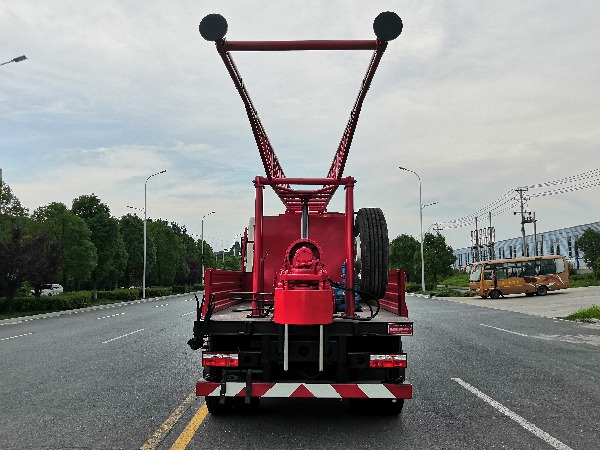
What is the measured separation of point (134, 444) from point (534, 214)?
89.1 metres

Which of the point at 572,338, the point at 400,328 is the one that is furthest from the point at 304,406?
the point at 572,338

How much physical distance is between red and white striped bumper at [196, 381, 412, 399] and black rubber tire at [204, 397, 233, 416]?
28.2 inches

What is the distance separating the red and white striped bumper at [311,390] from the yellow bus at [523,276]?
3829 centimetres

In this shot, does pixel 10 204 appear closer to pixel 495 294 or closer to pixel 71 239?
pixel 71 239

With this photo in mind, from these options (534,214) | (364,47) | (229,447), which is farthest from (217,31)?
(534,214)

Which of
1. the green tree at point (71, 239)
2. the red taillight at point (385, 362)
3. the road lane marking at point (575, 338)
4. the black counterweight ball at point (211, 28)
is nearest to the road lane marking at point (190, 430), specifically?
the red taillight at point (385, 362)

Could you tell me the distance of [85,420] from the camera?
6.68 metres

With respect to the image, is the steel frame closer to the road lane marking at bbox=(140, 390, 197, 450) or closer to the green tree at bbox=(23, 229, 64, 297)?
the road lane marking at bbox=(140, 390, 197, 450)

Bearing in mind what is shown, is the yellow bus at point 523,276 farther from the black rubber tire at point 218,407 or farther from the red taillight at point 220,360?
the red taillight at point 220,360

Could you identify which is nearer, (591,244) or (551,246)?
(591,244)

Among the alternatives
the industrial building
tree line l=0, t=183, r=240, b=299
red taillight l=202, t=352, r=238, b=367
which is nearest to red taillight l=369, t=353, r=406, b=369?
red taillight l=202, t=352, r=238, b=367

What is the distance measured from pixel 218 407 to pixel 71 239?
35298 mm

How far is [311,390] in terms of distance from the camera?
5895 millimetres

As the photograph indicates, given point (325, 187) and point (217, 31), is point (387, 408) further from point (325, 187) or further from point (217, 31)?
point (217, 31)
